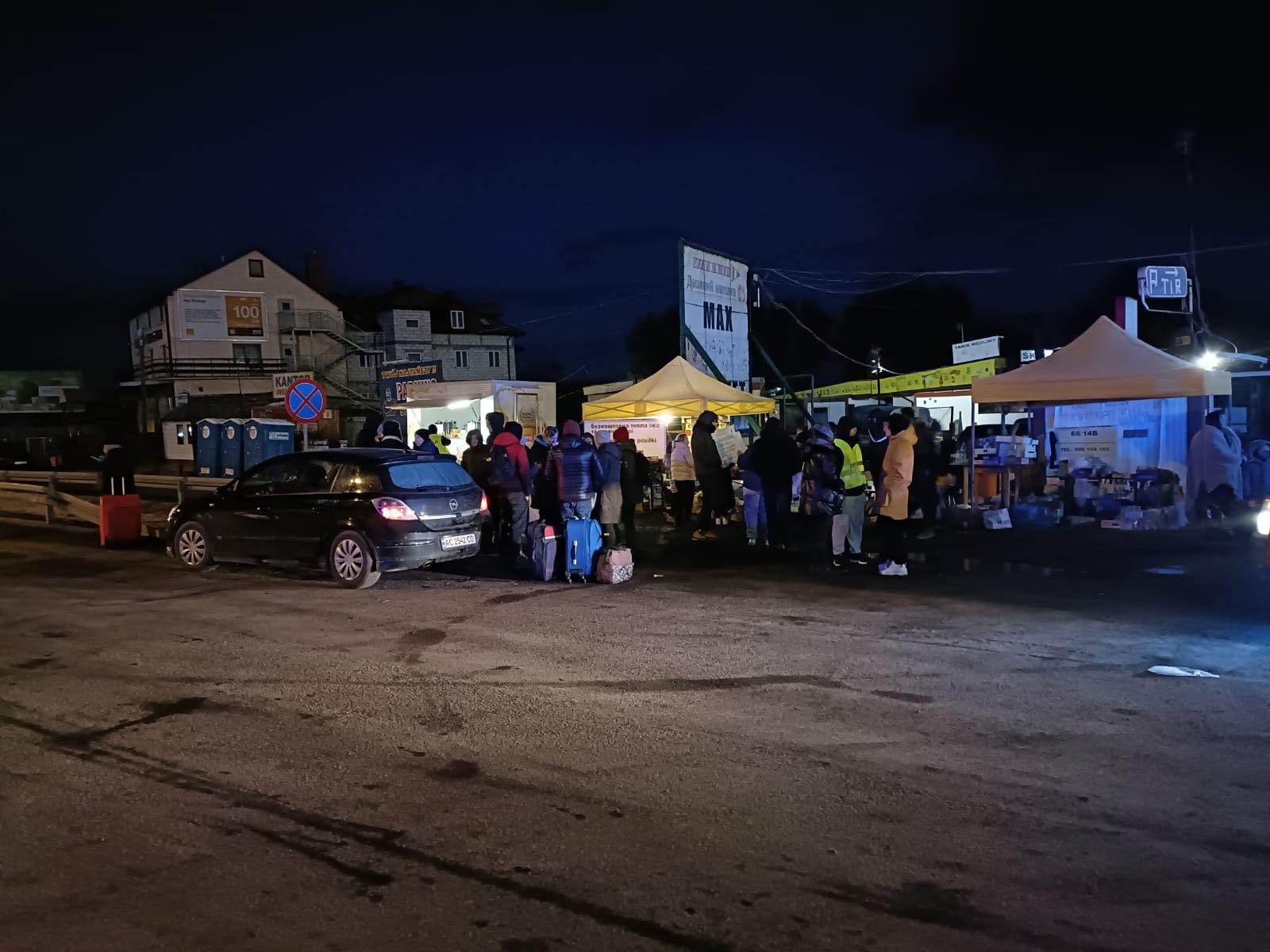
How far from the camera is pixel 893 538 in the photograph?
1040 cm

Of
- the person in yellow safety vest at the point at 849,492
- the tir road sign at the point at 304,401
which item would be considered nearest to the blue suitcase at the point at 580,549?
the person in yellow safety vest at the point at 849,492

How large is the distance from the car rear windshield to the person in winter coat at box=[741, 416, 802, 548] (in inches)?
167

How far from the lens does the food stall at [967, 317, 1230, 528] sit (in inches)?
529

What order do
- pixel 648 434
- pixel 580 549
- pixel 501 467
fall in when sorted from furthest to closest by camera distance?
pixel 648 434
pixel 501 467
pixel 580 549

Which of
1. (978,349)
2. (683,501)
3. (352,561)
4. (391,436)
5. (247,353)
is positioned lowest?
(352,561)

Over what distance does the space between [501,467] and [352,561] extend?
2624mm

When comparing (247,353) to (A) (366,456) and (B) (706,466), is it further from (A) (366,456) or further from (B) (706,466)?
(A) (366,456)

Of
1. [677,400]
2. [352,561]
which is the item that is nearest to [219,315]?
[677,400]

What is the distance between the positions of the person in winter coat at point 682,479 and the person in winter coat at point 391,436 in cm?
453

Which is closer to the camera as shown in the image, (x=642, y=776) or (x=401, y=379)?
(x=642, y=776)

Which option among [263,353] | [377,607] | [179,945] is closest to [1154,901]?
[179,945]

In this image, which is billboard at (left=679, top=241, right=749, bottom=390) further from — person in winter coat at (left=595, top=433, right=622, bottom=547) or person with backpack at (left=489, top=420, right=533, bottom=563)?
person in winter coat at (left=595, top=433, right=622, bottom=547)

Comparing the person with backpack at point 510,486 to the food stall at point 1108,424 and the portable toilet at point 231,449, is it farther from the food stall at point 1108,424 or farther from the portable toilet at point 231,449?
the food stall at point 1108,424

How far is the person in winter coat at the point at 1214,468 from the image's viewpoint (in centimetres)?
1336
